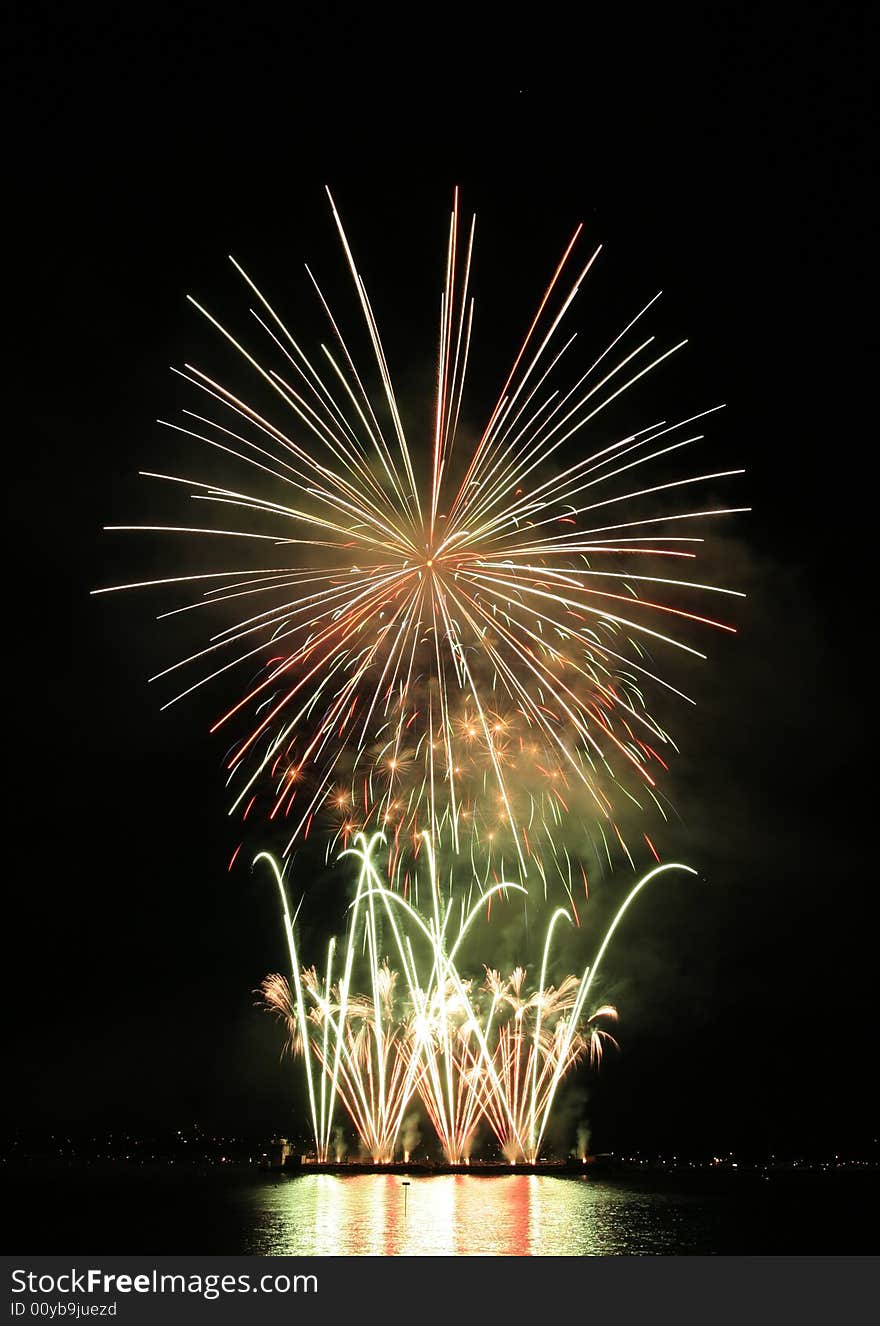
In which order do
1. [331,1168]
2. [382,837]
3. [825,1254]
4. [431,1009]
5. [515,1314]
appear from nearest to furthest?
[515,1314], [825,1254], [382,837], [431,1009], [331,1168]

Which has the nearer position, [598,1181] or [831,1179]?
[598,1181]

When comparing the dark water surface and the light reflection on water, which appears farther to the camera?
the dark water surface

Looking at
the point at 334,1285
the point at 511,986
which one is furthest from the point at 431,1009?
the point at 334,1285

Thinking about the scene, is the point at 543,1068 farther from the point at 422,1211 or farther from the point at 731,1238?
the point at 731,1238

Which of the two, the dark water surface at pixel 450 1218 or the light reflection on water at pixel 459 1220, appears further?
the dark water surface at pixel 450 1218
